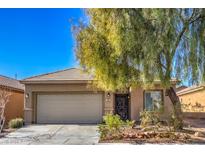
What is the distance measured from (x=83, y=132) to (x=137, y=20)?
6191mm

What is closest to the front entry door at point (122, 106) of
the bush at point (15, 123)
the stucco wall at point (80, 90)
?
the stucco wall at point (80, 90)

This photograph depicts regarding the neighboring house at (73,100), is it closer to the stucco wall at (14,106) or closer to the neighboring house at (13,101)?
the neighboring house at (13,101)

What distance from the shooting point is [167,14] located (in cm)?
1270

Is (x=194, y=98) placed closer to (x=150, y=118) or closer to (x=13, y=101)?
(x=150, y=118)

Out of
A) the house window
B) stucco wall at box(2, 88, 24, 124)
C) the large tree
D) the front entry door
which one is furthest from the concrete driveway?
the house window

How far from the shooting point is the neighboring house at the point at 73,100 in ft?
66.5

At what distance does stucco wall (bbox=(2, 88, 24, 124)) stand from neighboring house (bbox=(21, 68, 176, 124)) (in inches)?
75.1

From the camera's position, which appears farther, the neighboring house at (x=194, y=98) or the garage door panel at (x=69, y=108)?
the neighboring house at (x=194, y=98)

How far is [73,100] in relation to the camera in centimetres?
2058

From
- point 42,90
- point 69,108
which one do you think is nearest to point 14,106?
point 42,90

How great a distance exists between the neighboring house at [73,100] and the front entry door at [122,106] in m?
0.14

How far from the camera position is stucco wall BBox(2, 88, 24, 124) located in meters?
21.6

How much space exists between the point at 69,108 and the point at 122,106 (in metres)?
3.23
